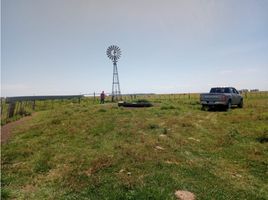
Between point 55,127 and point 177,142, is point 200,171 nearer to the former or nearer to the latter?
point 177,142

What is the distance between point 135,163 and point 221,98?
1654 centimetres

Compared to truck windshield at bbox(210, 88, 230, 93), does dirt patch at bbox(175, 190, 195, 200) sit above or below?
below

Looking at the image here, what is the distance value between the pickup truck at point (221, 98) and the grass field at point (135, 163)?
9.60m

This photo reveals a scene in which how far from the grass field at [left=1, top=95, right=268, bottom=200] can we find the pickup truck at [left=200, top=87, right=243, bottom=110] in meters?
9.60

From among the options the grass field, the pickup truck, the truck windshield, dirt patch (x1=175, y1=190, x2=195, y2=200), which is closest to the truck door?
the pickup truck

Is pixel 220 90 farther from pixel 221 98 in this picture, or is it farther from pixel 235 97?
pixel 221 98

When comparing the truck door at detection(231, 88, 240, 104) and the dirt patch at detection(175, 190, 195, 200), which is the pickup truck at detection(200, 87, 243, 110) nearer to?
the truck door at detection(231, 88, 240, 104)

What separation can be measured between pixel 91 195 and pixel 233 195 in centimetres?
304

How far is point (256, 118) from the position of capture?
16672 mm

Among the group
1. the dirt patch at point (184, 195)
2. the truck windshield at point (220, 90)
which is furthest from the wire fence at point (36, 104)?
the dirt patch at point (184, 195)

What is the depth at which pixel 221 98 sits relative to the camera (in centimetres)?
2259

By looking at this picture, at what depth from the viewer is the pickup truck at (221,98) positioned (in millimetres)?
22656

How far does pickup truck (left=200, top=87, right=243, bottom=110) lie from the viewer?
22.7 m

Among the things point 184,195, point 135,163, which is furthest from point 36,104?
point 184,195
